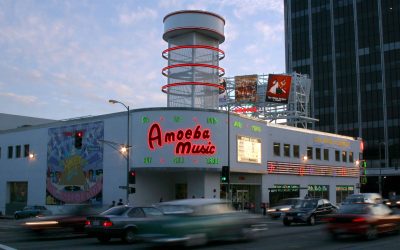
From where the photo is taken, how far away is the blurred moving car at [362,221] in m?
20.6

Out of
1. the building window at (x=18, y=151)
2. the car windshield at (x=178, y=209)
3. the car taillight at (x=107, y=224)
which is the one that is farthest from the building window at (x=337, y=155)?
the car windshield at (x=178, y=209)

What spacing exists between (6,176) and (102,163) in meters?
16.9

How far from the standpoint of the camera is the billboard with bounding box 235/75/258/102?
6762 cm

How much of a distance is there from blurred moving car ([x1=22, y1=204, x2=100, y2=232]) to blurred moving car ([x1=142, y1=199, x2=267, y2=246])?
22.7 feet

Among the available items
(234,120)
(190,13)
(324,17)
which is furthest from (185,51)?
(324,17)

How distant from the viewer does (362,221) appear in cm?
2055

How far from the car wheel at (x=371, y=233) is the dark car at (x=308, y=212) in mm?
10783

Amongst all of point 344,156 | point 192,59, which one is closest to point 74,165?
point 192,59

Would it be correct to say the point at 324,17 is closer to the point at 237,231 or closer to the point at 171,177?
the point at 171,177

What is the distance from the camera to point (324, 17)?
420ft

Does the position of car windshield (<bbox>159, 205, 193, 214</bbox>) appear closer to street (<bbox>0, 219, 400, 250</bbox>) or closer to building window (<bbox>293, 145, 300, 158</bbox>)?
street (<bbox>0, 219, 400, 250</bbox>)

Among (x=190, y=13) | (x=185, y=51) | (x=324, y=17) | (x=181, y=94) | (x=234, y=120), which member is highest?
(x=324, y=17)

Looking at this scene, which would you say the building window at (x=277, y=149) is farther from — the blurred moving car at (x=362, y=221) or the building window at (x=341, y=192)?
the blurred moving car at (x=362, y=221)

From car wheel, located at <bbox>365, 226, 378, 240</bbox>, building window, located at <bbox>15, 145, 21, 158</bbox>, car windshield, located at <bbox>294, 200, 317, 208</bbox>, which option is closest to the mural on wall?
building window, located at <bbox>15, 145, 21, 158</bbox>
